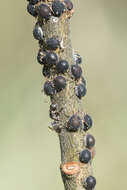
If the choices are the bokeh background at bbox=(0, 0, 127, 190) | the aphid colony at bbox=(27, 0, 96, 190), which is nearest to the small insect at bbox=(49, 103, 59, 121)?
the aphid colony at bbox=(27, 0, 96, 190)

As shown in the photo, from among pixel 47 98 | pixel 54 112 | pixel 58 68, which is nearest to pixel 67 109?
pixel 54 112

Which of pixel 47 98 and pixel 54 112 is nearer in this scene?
pixel 54 112

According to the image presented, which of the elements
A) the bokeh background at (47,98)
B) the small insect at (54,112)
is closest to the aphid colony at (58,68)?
the small insect at (54,112)

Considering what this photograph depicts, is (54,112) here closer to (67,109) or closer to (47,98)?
(67,109)

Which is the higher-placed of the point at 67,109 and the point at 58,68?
the point at 58,68

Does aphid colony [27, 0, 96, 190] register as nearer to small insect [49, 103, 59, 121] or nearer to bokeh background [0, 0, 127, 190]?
small insect [49, 103, 59, 121]
